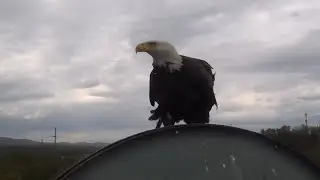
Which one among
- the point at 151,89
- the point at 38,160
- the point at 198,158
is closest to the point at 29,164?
the point at 38,160

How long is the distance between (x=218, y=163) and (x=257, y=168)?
0.24 metres

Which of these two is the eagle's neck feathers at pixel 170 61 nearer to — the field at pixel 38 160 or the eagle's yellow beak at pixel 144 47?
the eagle's yellow beak at pixel 144 47

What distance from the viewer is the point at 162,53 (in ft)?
26.6

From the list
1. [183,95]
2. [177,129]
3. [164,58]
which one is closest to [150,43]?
[164,58]

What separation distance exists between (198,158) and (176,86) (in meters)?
4.51

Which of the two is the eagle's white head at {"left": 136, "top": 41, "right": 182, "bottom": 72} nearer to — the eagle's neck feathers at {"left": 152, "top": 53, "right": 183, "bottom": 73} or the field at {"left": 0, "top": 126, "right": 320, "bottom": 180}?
the eagle's neck feathers at {"left": 152, "top": 53, "right": 183, "bottom": 73}

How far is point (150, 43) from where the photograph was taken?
8.23 m

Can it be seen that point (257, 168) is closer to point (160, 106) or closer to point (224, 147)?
point (224, 147)

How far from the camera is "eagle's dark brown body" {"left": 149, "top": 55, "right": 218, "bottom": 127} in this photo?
800 centimetres

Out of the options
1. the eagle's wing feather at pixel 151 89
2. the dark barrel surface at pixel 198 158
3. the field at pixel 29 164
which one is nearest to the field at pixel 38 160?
the field at pixel 29 164

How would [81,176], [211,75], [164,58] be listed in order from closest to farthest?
[81,176], [164,58], [211,75]

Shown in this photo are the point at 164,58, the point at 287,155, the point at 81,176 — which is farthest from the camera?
the point at 164,58

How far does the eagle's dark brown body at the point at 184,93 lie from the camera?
26.2 ft

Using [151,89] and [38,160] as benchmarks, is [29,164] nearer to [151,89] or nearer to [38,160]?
[38,160]
